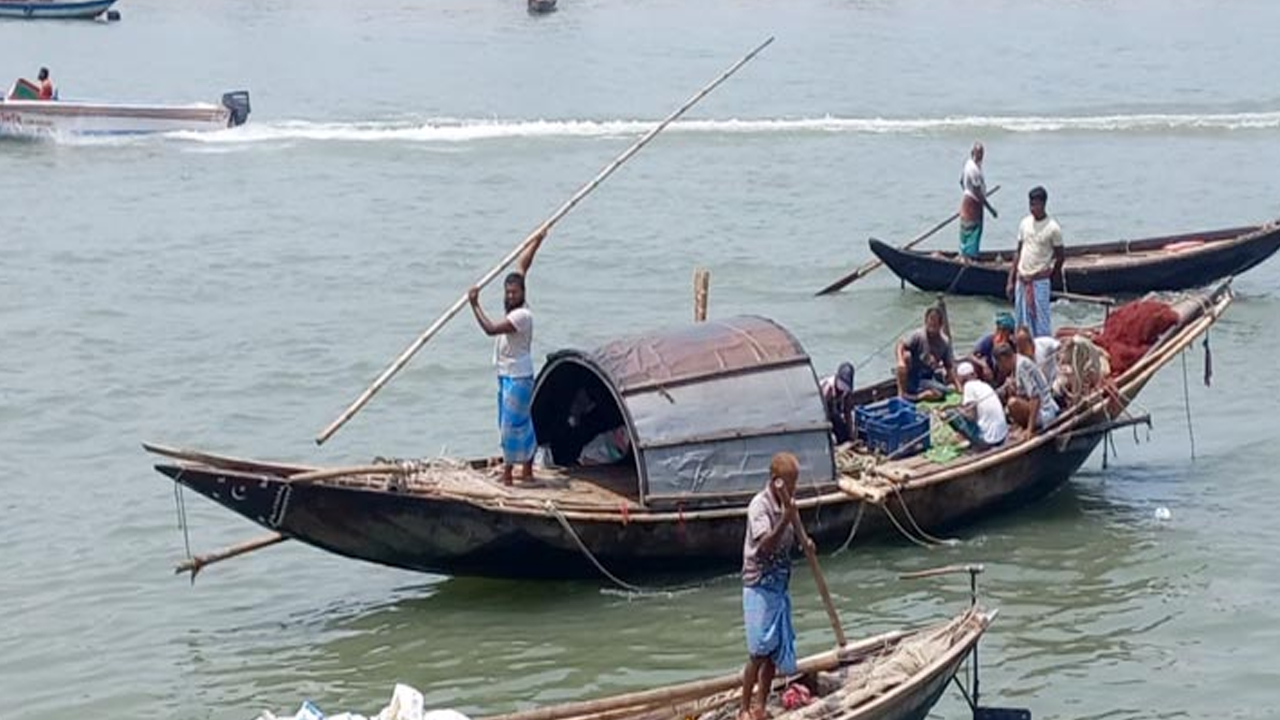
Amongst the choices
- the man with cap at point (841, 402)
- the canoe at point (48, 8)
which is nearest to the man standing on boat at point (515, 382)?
the man with cap at point (841, 402)

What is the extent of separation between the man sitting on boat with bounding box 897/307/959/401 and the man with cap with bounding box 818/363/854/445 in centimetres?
90

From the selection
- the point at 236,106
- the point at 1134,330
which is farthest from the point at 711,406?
the point at 236,106

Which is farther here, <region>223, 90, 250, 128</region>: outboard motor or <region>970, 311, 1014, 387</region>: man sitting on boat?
<region>223, 90, 250, 128</region>: outboard motor

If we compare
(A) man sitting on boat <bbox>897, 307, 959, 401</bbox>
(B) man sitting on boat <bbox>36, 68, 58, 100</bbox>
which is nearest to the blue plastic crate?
(A) man sitting on boat <bbox>897, 307, 959, 401</bbox>

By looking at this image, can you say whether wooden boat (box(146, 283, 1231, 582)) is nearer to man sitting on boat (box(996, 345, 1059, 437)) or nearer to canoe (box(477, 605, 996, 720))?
man sitting on boat (box(996, 345, 1059, 437))

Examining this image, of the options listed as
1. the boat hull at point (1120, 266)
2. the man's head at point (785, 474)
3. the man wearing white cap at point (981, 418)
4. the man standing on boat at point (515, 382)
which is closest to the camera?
the man's head at point (785, 474)

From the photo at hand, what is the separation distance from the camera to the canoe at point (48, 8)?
5872cm

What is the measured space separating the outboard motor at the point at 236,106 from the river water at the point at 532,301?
51cm

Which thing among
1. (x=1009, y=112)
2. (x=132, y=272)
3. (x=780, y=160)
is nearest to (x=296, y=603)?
(x=132, y=272)

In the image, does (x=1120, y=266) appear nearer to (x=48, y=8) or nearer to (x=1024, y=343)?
(x=1024, y=343)

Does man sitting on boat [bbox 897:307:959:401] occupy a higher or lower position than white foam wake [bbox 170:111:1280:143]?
lower

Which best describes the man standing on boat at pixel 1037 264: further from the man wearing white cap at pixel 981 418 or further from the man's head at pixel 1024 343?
the man wearing white cap at pixel 981 418

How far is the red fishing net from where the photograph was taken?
1627 cm

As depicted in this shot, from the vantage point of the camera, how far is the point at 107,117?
3588 centimetres
